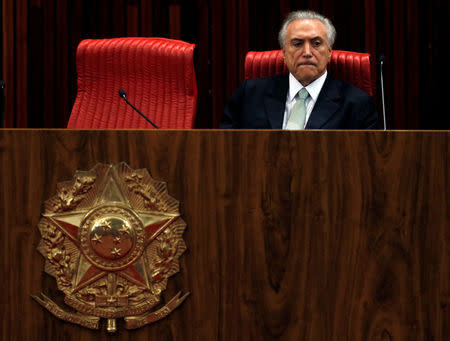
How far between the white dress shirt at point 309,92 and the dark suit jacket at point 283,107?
1cm

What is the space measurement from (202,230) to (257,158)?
0.09m

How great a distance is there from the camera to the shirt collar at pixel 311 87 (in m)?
0.95

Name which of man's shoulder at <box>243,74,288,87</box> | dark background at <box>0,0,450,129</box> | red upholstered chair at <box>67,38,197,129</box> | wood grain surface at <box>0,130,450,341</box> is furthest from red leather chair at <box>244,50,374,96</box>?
wood grain surface at <box>0,130,450,341</box>

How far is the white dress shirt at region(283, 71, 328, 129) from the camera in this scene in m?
0.94

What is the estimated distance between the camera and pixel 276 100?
94cm

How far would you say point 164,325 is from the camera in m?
0.53

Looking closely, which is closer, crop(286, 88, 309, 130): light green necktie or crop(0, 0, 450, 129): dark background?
crop(286, 88, 309, 130): light green necktie

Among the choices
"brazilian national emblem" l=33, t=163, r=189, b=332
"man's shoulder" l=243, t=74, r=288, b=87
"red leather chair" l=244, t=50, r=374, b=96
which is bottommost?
A: "brazilian national emblem" l=33, t=163, r=189, b=332

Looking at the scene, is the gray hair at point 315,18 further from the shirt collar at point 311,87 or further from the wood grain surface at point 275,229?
the wood grain surface at point 275,229

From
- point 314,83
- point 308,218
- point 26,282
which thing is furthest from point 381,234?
point 314,83

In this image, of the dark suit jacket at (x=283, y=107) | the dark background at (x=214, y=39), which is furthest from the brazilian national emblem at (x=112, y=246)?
the dark background at (x=214, y=39)

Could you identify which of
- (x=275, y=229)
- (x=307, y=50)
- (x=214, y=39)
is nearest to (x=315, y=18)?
(x=307, y=50)

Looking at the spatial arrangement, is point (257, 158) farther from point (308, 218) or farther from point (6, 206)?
point (6, 206)

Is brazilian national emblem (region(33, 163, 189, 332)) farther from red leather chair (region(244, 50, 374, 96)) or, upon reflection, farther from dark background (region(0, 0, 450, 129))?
dark background (region(0, 0, 450, 129))
